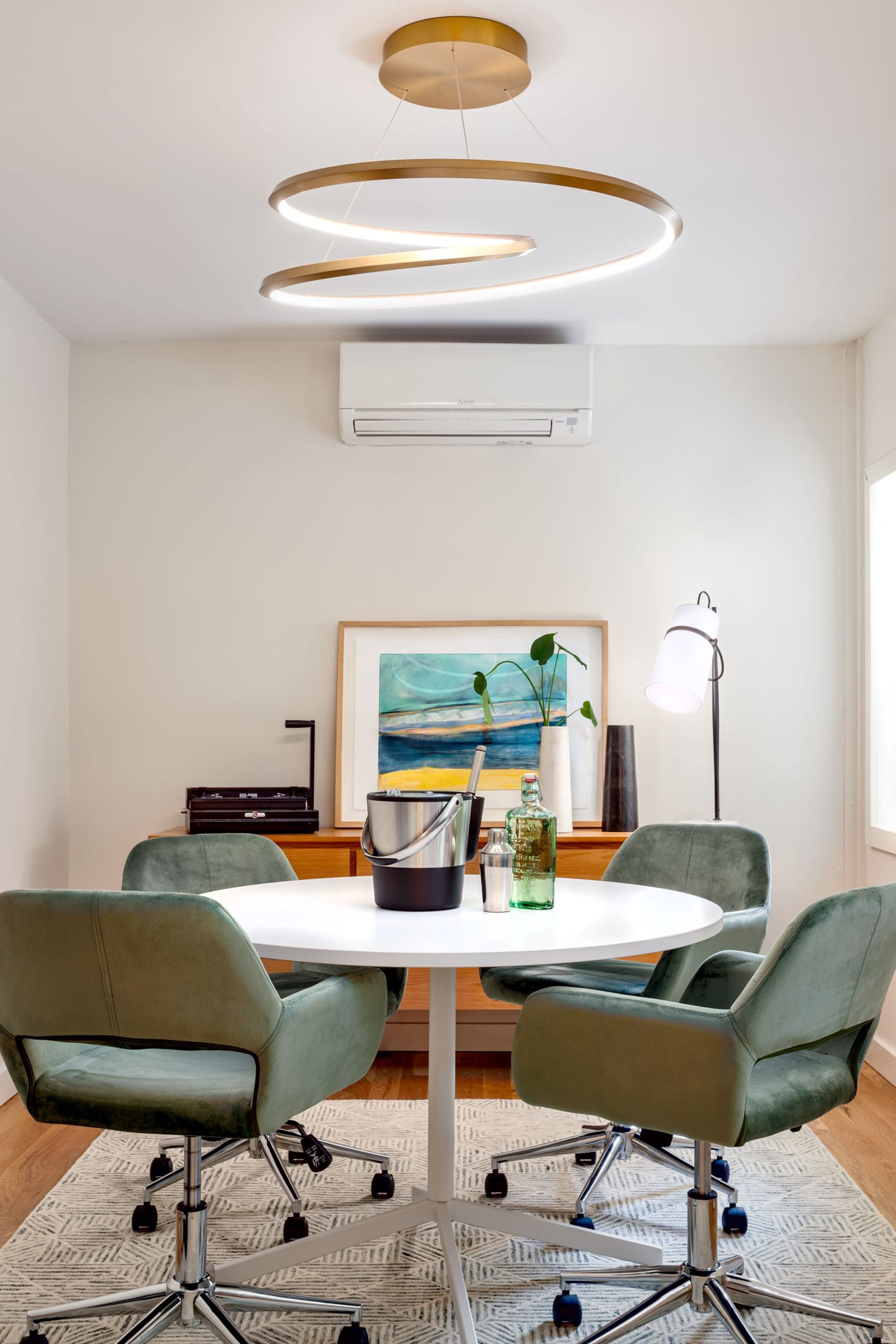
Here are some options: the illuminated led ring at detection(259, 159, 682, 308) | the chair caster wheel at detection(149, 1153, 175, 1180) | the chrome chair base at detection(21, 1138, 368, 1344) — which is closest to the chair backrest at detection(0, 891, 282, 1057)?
the chrome chair base at detection(21, 1138, 368, 1344)

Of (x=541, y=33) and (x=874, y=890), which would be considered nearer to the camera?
(x=874, y=890)

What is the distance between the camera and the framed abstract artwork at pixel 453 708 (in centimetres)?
Answer: 421

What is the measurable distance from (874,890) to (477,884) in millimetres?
1136

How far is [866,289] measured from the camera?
→ 3.73 m

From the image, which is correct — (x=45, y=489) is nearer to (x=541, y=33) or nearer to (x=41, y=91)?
(x=41, y=91)

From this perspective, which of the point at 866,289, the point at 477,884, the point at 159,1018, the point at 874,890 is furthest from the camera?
the point at 866,289

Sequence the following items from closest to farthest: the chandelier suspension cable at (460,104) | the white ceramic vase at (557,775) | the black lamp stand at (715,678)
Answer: the chandelier suspension cable at (460,104) < the black lamp stand at (715,678) < the white ceramic vase at (557,775)

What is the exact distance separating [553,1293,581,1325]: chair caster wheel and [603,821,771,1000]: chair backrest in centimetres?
72

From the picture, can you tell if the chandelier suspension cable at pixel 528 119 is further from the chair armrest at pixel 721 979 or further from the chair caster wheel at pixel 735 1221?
the chair caster wheel at pixel 735 1221

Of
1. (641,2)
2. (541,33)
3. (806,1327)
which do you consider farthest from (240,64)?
(806,1327)

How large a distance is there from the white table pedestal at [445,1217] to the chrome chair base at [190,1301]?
15cm

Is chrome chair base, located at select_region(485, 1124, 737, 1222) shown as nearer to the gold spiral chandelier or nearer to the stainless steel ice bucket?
the stainless steel ice bucket

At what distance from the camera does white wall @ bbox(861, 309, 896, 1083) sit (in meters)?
3.77

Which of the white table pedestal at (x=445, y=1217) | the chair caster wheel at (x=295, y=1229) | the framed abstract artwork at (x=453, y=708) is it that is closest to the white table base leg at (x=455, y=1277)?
the white table pedestal at (x=445, y=1217)
